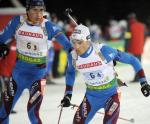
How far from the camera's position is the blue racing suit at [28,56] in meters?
7.42

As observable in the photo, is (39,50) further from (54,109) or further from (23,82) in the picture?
(54,109)

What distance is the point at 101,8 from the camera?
2891cm

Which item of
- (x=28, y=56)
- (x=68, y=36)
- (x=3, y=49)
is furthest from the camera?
(x=68, y=36)

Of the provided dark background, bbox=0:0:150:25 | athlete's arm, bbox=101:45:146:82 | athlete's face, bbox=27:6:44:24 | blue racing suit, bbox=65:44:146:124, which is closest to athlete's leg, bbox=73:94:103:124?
blue racing suit, bbox=65:44:146:124

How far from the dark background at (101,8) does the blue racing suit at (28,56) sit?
18121 mm

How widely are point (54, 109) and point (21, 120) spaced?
121 cm

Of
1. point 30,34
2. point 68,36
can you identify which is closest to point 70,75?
point 30,34

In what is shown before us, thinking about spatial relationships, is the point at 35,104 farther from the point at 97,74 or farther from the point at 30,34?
the point at 97,74

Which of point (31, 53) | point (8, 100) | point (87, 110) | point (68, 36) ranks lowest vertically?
point (68, 36)

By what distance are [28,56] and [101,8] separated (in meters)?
21.7

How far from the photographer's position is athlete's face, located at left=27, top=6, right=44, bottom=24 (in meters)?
7.31

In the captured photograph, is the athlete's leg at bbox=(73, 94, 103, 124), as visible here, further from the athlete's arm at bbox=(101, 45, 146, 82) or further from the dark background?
the dark background

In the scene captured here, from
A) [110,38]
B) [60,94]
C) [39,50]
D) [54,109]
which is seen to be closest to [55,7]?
[110,38]

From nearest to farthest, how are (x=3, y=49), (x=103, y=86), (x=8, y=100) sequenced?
(x=103, y=86) < (x=8, y=100) < (x=3, y=49)
